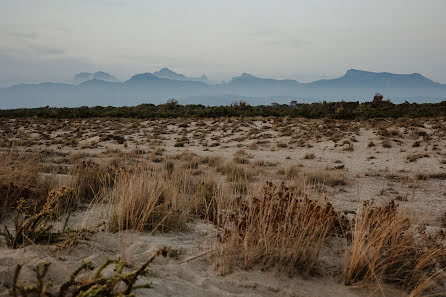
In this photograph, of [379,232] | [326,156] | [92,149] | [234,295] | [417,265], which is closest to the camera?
[234,295]

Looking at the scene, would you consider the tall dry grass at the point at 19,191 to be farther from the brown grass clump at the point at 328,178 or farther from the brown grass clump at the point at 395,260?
the brown grass clump at the point at 328,178

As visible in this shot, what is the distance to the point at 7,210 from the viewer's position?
14.4 feet

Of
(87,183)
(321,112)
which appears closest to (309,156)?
(87,183)

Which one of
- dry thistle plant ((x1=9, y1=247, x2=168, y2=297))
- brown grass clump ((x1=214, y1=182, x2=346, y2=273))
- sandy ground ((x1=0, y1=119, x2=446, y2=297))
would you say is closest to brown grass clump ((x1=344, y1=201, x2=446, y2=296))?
sandy ground ((x1=0, y1=119, x2=446, y2=297))

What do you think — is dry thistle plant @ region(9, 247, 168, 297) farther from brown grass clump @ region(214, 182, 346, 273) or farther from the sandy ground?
brown grass clump @ region(214, 182, 346, 273)

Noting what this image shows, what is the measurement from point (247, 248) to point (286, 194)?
3.12ft

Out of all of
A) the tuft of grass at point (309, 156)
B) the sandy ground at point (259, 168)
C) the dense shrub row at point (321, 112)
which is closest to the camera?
the sandy ground at point (259, 168)

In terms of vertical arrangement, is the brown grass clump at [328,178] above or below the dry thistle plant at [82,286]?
below

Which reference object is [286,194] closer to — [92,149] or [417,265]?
[417,265]

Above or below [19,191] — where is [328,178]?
below

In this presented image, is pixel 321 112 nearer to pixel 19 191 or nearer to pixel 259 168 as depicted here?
pixel 259 168

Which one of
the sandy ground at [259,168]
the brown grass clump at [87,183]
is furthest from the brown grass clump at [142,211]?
the brown grass clump at [87,183]

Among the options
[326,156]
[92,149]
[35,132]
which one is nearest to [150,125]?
[35,132]

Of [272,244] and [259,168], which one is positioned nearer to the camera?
[272,244]
